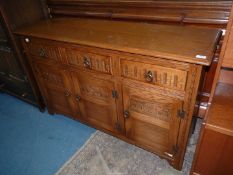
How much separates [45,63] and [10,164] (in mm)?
869

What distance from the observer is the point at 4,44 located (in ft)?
5.89

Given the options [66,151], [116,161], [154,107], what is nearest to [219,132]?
[154,107]

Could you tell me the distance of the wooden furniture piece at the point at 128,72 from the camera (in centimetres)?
103

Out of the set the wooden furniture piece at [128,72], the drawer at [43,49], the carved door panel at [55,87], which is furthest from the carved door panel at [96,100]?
the drawer at [43,49]

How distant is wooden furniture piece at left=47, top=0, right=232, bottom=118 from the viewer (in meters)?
1.25

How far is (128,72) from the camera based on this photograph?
1.18 meters

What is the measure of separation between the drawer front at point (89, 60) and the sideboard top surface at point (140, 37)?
0.09 m

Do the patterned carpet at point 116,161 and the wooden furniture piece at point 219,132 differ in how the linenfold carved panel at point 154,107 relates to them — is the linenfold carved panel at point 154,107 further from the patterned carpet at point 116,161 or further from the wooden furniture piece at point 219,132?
the patterned carpet at point 116,161

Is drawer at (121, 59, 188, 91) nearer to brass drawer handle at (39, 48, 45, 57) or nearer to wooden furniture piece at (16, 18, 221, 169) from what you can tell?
wooden furniture piece at (16, 18, 221, 169)

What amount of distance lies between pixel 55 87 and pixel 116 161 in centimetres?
81

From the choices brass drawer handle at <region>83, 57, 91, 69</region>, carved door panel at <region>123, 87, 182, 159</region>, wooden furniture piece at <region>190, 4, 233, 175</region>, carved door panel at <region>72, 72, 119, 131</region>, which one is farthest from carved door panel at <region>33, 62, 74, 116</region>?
wooden furniture piece at <region>190, 4, 233, 175</region>

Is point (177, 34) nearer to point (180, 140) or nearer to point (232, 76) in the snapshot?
point (232, 76)

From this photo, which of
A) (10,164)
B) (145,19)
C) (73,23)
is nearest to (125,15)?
(145,19)

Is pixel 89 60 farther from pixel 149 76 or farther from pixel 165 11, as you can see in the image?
pixel 165 11
